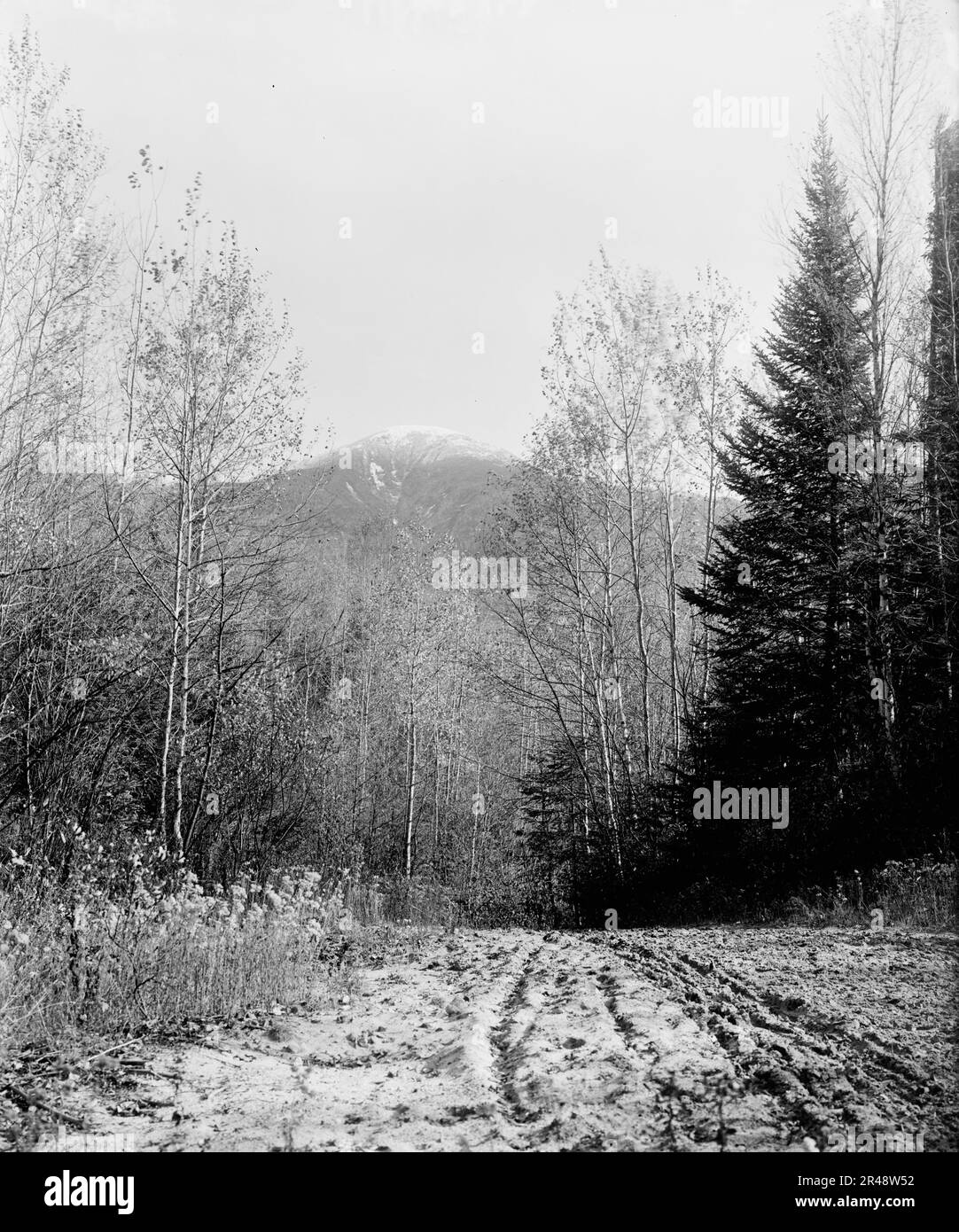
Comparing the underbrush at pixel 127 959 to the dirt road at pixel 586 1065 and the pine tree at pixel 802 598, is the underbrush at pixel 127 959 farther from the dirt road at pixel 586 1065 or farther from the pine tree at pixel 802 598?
the pine tree at pixel 802 598

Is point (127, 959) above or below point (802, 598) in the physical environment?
below

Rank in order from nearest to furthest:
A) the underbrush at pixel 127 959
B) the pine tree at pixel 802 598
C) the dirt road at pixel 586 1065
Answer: the dirt road at pixel 586 1065
the underbrush at pixel 127 959
the pine tree at pixel 802 598

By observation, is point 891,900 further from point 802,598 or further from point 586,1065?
point 586,1065

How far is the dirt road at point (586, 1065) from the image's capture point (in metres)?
3.40

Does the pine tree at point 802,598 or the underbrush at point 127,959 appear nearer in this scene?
the underbrush at point 127,959

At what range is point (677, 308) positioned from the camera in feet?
59.8

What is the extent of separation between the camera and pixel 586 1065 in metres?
4.25

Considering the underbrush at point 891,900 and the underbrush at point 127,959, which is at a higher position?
the underbrush at point 127,959

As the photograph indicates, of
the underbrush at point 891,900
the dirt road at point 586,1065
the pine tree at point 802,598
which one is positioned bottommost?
the underbrush at point 891,900

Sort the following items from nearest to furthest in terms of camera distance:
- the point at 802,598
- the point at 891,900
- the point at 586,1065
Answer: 1. the point at 586,1065
2. the point at 891,900
3. the point at 802,598

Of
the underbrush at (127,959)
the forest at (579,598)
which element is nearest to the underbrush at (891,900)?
the forest at (579,598)

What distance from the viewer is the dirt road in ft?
11.2

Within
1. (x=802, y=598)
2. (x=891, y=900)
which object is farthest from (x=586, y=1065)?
(x=802, y=598)

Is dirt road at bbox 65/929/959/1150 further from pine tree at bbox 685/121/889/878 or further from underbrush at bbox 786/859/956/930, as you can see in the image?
pine tree at bbox 685/121/889/878
